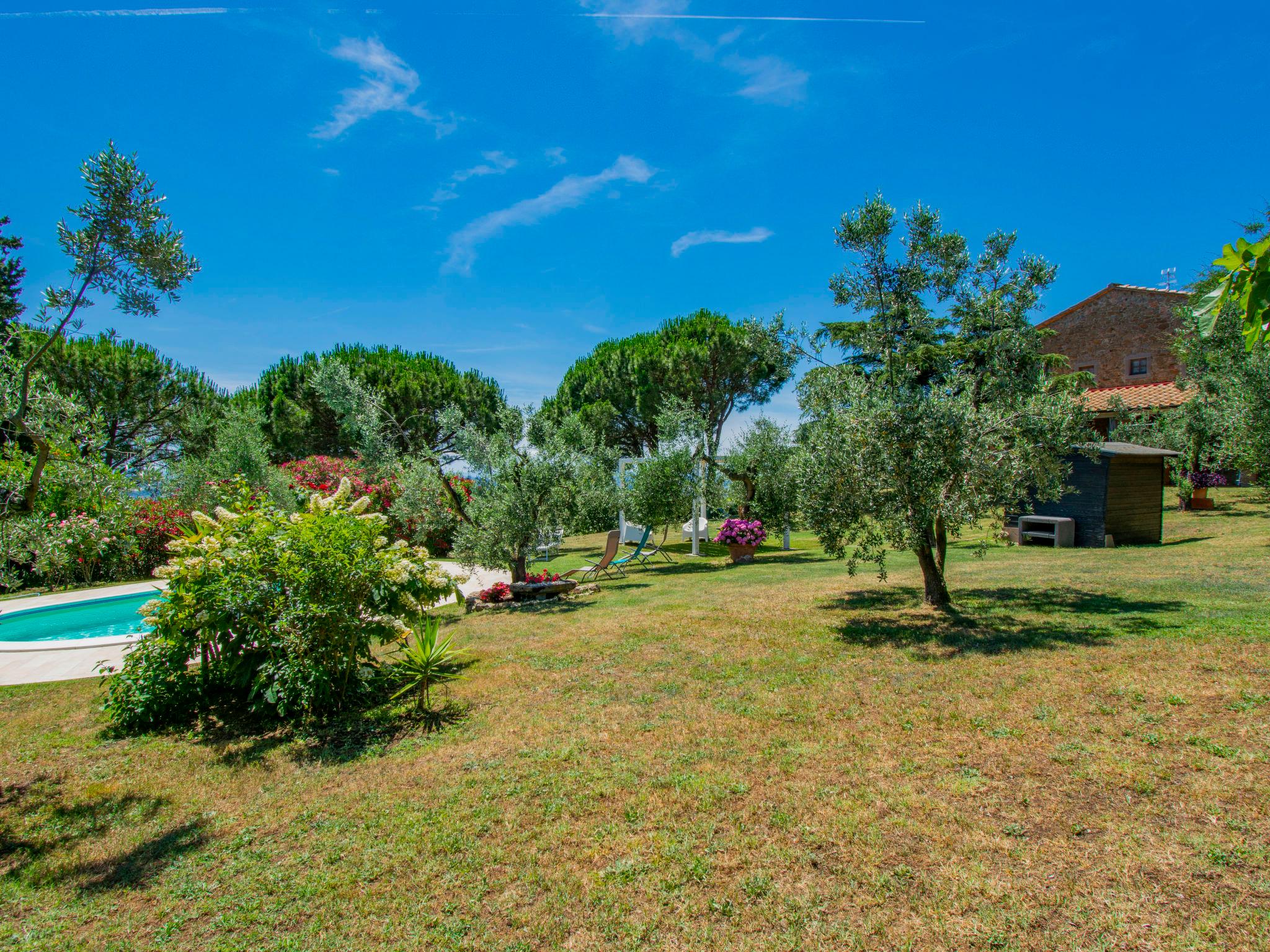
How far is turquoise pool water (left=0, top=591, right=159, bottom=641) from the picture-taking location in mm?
10898

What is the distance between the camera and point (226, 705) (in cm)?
566

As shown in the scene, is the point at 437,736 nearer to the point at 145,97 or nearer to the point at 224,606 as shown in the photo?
→ the point at 224,606

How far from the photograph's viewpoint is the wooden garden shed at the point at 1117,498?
12742mm

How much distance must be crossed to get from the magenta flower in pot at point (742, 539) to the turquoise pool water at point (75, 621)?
1149 cm

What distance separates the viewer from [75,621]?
1192cm

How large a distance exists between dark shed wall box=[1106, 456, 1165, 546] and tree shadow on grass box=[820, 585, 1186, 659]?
5.91 meters

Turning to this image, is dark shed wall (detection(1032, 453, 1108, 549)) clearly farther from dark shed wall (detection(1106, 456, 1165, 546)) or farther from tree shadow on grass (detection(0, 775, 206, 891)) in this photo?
tree shadow on grass (detection(0, 775, 206, 891))

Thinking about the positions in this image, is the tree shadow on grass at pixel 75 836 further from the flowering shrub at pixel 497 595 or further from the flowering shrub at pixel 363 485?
the flowering shrub at pixel 363 485

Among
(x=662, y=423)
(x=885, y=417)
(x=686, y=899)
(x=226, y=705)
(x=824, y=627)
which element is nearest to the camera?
(x=686, y=899)

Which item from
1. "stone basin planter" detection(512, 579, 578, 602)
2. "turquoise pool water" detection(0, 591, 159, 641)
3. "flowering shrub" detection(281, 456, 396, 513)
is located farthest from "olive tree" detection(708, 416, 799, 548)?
"turquoise pool water" detection(0, 591, 159, 641)

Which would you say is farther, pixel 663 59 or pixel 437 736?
pixel 663 59

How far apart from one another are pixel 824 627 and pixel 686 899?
4.97 metres

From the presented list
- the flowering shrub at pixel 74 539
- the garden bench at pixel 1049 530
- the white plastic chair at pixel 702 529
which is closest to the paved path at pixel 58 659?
the flowering shrub at pixel 74 539

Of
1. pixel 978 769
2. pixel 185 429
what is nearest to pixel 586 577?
pixel 978 769
